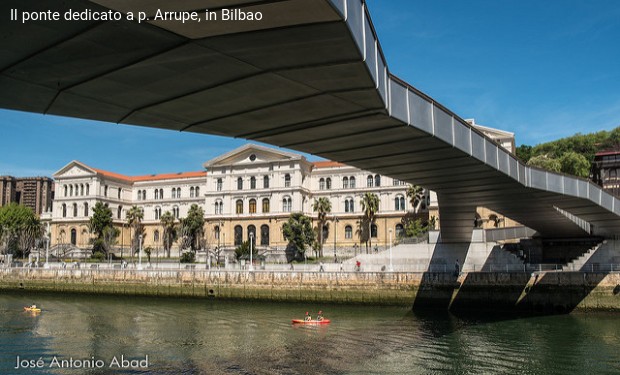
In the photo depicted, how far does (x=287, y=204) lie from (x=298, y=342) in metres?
57.9

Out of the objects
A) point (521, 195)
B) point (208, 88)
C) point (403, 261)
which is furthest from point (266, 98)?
point (403, 261)

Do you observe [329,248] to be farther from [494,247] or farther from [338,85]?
[338,85]

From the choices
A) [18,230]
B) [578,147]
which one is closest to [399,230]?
[578,147]

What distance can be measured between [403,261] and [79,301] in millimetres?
28710

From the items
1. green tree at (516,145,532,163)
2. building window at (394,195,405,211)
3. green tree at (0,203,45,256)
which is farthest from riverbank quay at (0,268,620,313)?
green tree at (516,145,532,163)

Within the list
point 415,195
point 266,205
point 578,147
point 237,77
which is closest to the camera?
point 237,77

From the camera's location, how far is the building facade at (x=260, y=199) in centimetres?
8325

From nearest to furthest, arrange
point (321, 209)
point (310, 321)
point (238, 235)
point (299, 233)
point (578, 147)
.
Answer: point (310, 321)
point (299, 233)
point (321, 209)
point (238, 235)
point (578, 147)

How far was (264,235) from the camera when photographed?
3359 inches

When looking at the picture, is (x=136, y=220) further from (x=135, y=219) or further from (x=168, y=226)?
(x=168, y=226)

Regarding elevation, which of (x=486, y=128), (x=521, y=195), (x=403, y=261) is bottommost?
(x=403, y=261)

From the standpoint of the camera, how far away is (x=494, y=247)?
146 feet

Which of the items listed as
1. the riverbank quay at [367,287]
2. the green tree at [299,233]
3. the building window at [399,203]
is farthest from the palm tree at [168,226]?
the building window at [399,203]

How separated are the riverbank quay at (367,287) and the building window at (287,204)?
115ft
